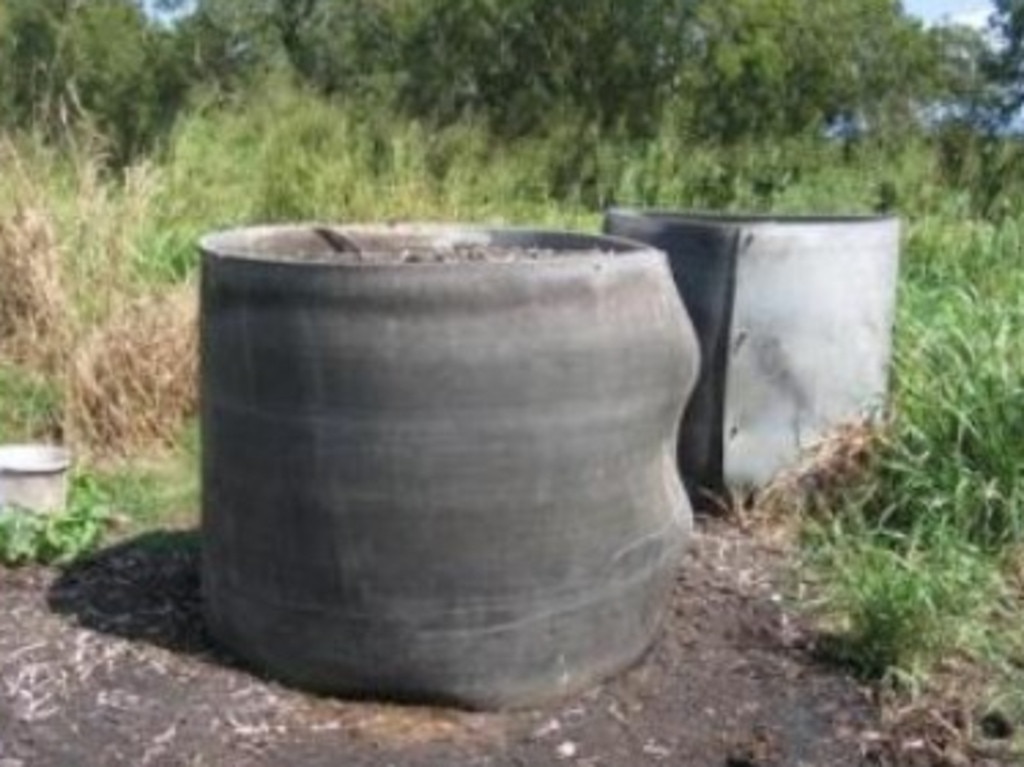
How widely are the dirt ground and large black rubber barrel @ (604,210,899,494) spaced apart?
830 millimetres

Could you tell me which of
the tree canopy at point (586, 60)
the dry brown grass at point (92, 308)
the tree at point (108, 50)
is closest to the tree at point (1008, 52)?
the tree canopy at point (586, 60)

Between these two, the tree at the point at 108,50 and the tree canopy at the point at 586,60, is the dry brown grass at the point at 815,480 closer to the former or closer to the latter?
the tree canopy at the point at 586,60

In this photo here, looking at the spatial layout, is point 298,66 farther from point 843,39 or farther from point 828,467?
point 828,467

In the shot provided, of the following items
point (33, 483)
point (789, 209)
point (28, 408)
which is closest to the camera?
point (33, 483)

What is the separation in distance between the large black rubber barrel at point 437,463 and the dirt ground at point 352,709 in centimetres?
10

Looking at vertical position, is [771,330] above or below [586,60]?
below

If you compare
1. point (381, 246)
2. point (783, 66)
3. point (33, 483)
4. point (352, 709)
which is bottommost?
point (352, 709)

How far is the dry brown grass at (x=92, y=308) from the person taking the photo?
5883mm

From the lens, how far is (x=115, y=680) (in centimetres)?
372

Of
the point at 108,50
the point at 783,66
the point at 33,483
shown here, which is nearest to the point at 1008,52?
the point at 783,66

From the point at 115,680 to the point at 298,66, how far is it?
28.2 metres

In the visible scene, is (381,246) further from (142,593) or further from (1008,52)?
(1008,52)

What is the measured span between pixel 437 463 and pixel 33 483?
174 cm

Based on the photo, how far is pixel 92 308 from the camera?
654 cm
